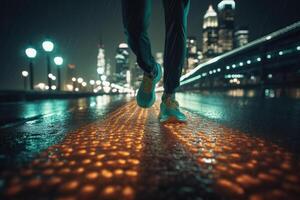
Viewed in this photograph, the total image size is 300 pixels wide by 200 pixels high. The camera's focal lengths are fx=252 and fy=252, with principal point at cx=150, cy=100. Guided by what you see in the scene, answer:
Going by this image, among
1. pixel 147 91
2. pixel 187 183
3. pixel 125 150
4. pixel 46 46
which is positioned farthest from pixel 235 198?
pixel 46 46

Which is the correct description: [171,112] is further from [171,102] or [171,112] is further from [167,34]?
[167,34]

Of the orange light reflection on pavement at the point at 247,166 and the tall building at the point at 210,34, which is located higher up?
the tall building at the point at 210,34

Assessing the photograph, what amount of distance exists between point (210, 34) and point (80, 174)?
203m

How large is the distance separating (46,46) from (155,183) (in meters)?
20.5

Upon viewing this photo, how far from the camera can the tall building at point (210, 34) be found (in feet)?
615

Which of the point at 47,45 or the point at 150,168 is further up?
the point at 47,45

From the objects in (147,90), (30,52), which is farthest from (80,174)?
(30,52)

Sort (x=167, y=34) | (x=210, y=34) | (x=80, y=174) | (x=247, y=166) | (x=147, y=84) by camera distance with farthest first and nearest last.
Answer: (x=210, y=34)
(x=147, y=84)
(x=167, y=34)
(x=247, y=166)
(x=80, y=174)

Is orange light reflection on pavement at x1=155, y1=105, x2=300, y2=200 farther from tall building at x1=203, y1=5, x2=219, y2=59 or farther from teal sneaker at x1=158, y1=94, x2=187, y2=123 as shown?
tall building at x1=203, y1=5, x2=219, y2=59

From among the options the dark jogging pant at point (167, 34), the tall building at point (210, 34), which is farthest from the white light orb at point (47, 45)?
the tall building at point (210, 34)

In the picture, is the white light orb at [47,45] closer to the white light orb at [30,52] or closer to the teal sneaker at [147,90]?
the white light orb at [30,52]

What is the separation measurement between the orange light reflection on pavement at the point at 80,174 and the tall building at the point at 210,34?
18925cm

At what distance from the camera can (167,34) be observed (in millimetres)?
2977

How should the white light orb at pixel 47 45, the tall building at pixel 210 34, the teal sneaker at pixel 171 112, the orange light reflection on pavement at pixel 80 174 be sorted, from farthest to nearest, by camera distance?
1. the tall building at pixel 210 34
2. the white light orb at pixel 47 45
3. the teal sneaker at pixel 171 112
4. the orange light reflection on pavement at pixel 80 174
